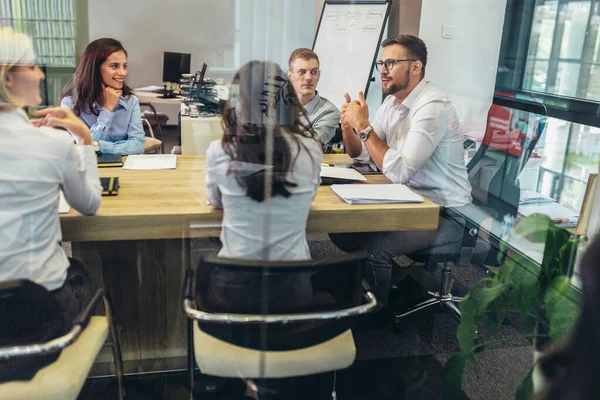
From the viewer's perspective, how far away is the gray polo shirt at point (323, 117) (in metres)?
1.60

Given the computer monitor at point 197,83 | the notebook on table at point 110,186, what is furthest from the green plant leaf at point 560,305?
the notebook on table at point 110,186

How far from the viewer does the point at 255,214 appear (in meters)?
1.48

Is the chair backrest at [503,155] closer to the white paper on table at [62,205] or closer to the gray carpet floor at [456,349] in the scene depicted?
the gray carpet floor at [456,349]

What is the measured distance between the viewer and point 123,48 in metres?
1.36

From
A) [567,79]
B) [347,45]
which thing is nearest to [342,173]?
[347,45]

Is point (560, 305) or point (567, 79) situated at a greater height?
point (567, 79)

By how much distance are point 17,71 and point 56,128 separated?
0.15 meters

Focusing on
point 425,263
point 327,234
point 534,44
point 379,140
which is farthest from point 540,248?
point 534,44

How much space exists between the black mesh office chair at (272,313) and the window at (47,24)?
0.65m

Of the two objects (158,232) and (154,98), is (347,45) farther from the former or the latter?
(158,232)

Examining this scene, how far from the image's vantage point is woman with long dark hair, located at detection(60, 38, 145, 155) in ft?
4.41

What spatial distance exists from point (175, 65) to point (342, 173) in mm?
700

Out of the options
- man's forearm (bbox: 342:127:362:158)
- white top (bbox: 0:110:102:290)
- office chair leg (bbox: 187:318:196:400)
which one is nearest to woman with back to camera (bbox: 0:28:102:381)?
white top (bbox: 0:110:102:290)

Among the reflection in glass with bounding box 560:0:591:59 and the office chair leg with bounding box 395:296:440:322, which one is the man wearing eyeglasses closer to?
the office chair leg with bounding box 395:296:440:322
